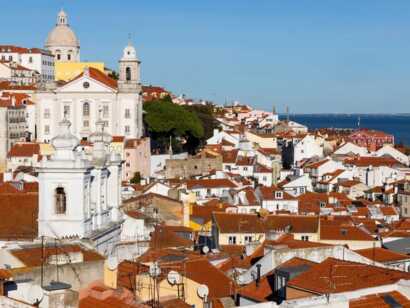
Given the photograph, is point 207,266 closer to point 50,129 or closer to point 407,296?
point 407,296

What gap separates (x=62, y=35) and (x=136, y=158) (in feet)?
131

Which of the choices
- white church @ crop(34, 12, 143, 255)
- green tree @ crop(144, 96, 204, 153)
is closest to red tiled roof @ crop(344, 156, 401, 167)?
green tree @ crop(144, 96, 204, 153)

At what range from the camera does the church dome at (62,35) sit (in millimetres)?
95500

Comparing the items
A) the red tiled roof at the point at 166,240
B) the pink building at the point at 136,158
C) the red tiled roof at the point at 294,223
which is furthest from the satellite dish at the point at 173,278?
the pink building at the point at 136,158

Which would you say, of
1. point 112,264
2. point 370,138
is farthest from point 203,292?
point 370,138

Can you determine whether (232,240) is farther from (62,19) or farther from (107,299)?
(62,19)

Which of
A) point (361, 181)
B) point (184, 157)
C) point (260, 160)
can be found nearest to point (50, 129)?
point (184, 157)

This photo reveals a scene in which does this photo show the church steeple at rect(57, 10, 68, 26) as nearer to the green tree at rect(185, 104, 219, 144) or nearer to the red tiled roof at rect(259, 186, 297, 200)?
the green tree at rect(185, 104, 219, 144)

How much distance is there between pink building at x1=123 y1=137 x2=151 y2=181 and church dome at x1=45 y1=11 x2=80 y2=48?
1427 inches

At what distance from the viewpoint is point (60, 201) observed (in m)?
20.4

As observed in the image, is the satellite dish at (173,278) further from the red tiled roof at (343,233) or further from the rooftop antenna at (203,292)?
the red tiled roof at (343,233)

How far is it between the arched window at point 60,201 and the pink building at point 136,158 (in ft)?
117

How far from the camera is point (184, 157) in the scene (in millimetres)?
64562

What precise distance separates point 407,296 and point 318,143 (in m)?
67.9
